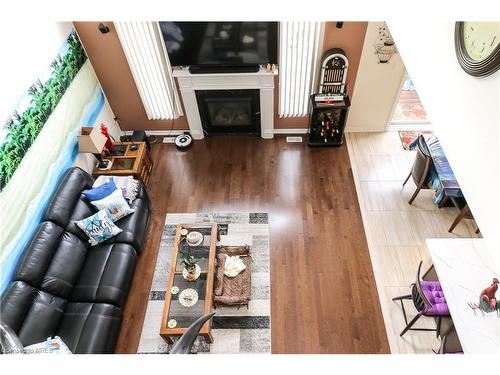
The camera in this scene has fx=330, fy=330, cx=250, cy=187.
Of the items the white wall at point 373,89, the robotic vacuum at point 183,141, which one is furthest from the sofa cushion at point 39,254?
the white wall at point 373,89

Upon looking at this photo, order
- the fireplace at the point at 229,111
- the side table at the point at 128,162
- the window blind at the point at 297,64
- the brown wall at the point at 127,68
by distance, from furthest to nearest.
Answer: the fireplace at the point at 229,111 → the side table at the point at 128,162 → the brown wall at the point at 127,68 → the window blind at the point at 297,64

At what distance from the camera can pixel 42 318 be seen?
293 centimetres

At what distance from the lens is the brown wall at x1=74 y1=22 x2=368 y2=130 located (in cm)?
420

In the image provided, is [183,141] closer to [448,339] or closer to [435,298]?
[435,298]

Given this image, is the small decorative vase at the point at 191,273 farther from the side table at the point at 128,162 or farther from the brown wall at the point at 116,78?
the brown wall at the point at 116,78

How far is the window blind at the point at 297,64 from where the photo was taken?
13.4 ft

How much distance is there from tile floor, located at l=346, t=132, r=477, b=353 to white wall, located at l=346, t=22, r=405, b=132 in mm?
201

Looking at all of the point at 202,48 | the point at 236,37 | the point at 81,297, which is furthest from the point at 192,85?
the point at 81,297

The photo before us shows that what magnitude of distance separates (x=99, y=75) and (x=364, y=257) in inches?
169

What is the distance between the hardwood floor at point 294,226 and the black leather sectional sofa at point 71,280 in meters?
0.42

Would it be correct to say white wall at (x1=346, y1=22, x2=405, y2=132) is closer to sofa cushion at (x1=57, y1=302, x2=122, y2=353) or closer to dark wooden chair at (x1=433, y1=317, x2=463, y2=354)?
dark wooden chair at (x1=433, y1=317, x2=463, y2=354)

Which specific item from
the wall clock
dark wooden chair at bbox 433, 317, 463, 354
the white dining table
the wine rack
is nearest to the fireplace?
the wine rack

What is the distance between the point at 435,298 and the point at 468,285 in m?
0.30

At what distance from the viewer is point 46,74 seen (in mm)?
3693
